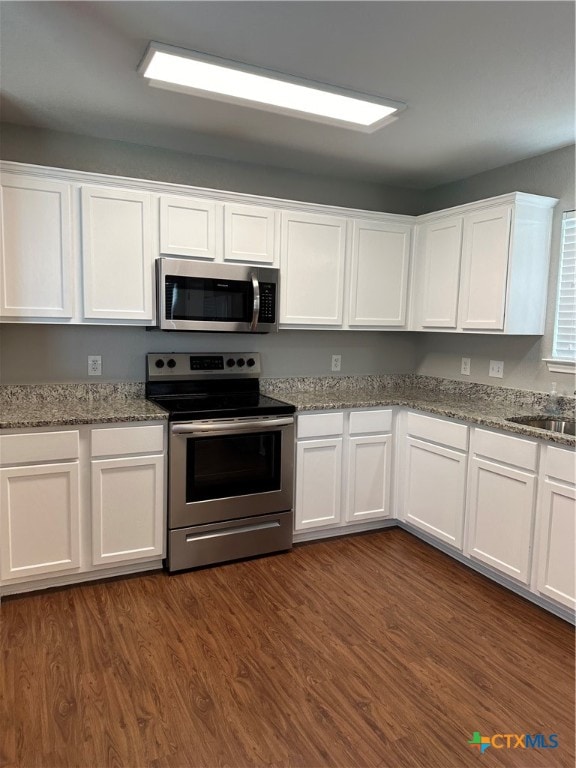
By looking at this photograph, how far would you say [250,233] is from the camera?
3.28 meters

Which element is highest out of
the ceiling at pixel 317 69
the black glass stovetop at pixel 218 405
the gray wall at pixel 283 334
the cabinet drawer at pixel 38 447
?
the ceiling at pixel 317 69

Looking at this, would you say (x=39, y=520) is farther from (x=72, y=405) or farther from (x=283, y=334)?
(x=283, y=334)

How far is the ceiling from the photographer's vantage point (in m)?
1.85

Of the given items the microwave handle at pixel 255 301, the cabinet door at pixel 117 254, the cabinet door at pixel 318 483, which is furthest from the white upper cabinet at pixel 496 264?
the cabinet door at pixel 117 254

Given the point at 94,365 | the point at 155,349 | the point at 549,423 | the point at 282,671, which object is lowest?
the point at 282,671

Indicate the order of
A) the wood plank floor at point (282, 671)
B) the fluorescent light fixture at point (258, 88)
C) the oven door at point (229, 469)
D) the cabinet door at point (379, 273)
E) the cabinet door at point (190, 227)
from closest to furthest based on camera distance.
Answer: the wood plank floor at point (282, 671) → the fluorescent light fixture at point (258, 88) → the oven door at point (229, 469) → the cabinet door at point (190, 227) → the cabinet door at point (379, 273)

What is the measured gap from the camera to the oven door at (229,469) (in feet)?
9.68

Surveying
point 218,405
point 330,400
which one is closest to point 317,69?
point 218,405

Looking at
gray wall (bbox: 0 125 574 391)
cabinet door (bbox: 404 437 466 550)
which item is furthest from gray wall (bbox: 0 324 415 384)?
cabinet door (bbox: 404 437 466 550)

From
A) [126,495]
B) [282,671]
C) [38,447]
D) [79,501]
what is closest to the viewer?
[282,671]

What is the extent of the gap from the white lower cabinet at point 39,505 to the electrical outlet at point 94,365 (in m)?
0.66

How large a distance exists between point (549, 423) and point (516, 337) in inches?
24.8

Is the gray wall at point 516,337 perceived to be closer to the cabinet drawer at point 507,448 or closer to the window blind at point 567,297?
the window blind at point 567,297

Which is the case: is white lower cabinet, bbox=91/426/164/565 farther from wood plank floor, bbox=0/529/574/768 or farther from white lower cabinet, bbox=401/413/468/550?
white lower cabinet, bbox=401/413/468/550
